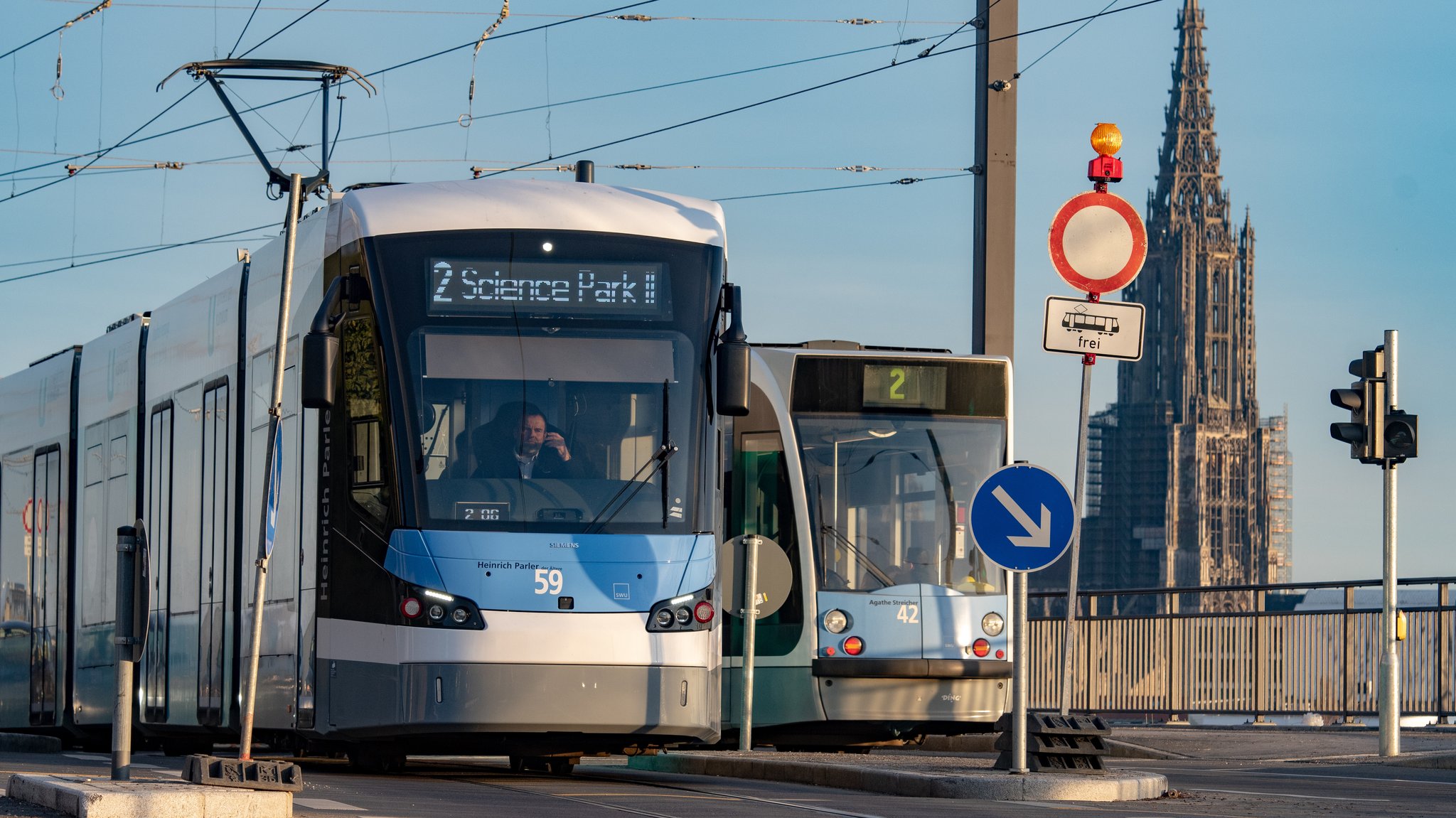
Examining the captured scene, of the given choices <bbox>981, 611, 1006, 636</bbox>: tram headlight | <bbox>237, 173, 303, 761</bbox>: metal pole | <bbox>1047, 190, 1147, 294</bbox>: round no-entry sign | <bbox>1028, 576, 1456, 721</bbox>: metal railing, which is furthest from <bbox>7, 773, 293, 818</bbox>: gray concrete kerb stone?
<bbox>1028, 576, 1456, 721</bbox>: metal railing

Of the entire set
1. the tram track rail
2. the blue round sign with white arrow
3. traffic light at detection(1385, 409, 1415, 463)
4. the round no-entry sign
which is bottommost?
the tram track rail

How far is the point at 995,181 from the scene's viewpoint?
1747 centimetres

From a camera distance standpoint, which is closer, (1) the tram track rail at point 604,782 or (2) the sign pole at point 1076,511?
(1) the tram track rail at point 604,782

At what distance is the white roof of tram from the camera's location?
11977 millimetres

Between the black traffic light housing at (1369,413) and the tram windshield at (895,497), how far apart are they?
284 centimetres

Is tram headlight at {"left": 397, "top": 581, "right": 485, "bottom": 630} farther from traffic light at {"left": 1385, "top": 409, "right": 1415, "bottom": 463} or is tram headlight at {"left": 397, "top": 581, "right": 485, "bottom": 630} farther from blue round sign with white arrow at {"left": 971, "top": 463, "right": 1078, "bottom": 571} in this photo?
traffic light at {"left": 1385, "top": 409, "right": 1415, "bottom": 463}

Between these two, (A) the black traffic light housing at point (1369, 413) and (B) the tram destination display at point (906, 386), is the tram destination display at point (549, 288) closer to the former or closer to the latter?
(B) the tram destination display at point (906, 386)

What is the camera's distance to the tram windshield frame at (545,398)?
11.5 metres

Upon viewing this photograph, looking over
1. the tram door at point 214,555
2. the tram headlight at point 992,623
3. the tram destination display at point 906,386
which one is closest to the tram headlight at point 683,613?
the tram door at point 214,555

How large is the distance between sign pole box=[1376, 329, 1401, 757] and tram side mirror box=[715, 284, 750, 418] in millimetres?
6659

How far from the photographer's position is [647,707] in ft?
37.6

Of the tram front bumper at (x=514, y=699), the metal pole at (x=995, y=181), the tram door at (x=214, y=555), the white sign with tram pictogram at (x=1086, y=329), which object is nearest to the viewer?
the tram front bumper at (x=514, y=699)

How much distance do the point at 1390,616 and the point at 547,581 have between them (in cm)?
826

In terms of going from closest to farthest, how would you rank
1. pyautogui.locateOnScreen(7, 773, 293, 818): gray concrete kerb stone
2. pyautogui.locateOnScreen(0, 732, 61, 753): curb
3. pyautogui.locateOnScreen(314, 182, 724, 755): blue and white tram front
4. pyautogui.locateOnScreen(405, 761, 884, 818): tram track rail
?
pyautogui.locateOnScreen(7, 773, 293, 818): gray concrete kerb stone → pyautogui.locateOnScreen(405, 761, 884, 818): tram track rail → pyautogui.locateOnScreen(314, 182, 724, 755): blue and white tram front → pyautogui.locateOnScreen(0, 732, 61, 753): curb
